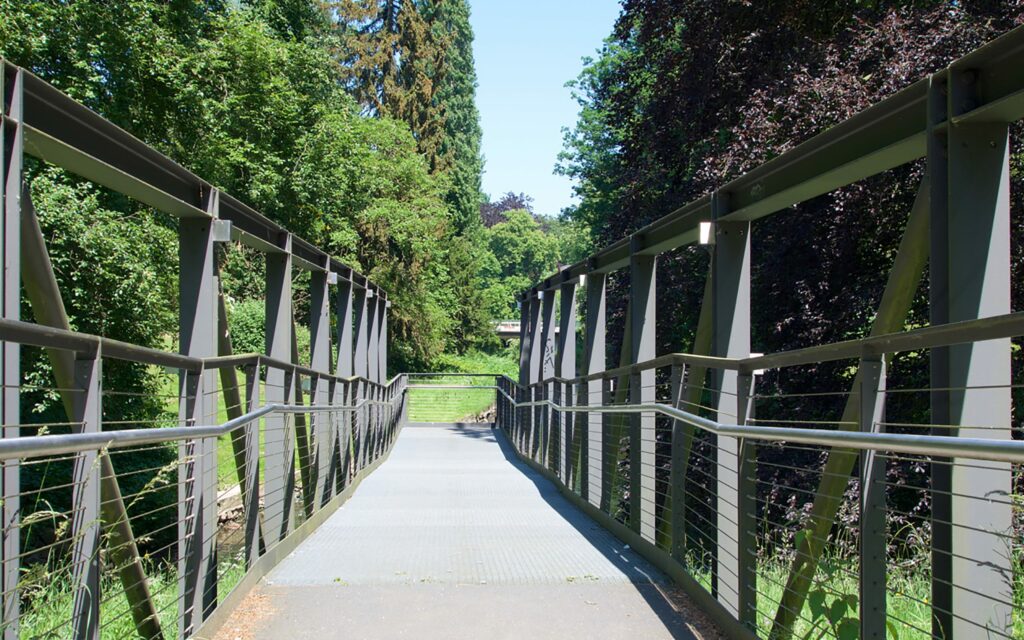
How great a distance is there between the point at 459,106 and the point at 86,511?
126 ft

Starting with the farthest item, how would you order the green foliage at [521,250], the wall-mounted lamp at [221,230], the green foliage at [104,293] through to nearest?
the green foliage at [521,250] < the green foliage at [104,293] < the wall-mounted lamp at [221,230]

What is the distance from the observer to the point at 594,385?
28.2 feet

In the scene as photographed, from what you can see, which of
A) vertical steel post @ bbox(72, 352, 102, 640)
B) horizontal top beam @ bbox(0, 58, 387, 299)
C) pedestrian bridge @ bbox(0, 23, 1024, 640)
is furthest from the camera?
horizontal top beam @ bbox(0, 58, 387, 299)

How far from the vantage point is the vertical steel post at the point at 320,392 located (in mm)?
7613

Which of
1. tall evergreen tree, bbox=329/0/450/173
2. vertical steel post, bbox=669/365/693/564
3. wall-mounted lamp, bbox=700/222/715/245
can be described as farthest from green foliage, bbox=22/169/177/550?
tall evergreen tree, bbox=329/0/450/173

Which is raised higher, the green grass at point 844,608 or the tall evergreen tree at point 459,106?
the tall evergreen tree at point 459,106

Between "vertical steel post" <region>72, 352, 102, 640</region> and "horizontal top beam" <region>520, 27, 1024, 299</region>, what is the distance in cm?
278

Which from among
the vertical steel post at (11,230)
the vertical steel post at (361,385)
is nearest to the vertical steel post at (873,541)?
the vertical steel post at (11,230)

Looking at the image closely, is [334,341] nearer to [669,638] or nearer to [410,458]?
[410,458]

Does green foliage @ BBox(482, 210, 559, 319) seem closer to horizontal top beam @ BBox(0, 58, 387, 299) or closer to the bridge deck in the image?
the bridge deck

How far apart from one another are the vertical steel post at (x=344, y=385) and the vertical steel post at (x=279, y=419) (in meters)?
1.89

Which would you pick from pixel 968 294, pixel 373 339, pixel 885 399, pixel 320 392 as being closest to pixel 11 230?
pixel 885 399

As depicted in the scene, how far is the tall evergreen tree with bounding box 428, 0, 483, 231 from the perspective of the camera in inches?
1506

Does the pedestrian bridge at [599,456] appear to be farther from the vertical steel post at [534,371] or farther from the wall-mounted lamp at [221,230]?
the vertical steel post at [534,371]
